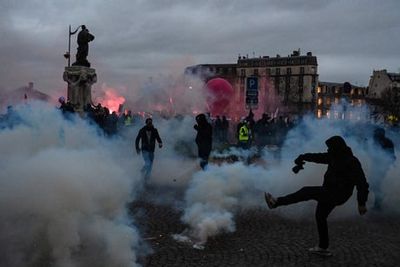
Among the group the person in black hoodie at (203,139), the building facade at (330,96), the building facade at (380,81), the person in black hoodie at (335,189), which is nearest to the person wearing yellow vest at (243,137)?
the person in black hoodie at (203,139)

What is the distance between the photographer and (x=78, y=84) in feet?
83.4

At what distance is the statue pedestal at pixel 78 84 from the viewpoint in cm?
2525

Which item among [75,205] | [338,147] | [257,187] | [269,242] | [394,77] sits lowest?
[269,242]

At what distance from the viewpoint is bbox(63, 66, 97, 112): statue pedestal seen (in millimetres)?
25250

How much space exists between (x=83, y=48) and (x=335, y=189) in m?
21.2

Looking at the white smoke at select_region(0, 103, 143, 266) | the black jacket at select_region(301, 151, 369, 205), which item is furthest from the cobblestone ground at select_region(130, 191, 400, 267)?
the white smoke at select_region(0, 103, 143, 266)

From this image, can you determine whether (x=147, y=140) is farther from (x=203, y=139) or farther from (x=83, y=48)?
(x=83, y=48)

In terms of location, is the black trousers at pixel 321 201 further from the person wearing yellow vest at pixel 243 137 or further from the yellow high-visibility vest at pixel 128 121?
the yellow high-visibility vest at pixel 128 121

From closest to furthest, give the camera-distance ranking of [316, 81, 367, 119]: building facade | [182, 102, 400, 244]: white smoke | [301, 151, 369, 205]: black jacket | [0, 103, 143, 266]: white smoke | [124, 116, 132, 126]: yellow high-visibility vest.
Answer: [0, 103, 143, 266]: white smoke, [301, 151, 369, 205]: black jacket, [182, 102, 400, 244]: white smoke, [124, 116, 132, 126]: yellow high-visibility vest, [316, 81, 367, 119]: building facade

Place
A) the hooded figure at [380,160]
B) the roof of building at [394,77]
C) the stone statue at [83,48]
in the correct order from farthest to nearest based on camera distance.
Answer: the roof of building at [394,77]
the stone statue at [83,48]
the hooded figure at [380,160]

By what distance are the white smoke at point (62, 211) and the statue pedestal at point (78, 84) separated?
66.1ft

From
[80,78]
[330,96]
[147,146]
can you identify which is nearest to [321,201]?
[147,146]

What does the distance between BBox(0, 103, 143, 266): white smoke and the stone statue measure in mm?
21304

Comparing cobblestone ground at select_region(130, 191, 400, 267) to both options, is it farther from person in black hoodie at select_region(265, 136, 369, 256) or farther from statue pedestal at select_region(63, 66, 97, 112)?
statue pedestal at select_region(63, 66, 97, 112)
